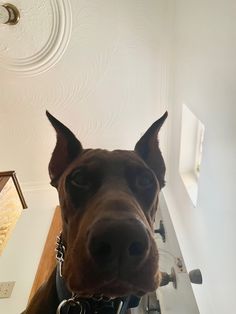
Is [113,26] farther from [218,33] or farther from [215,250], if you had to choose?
[215,250]

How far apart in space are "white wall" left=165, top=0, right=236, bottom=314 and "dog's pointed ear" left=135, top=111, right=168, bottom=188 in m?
0.26

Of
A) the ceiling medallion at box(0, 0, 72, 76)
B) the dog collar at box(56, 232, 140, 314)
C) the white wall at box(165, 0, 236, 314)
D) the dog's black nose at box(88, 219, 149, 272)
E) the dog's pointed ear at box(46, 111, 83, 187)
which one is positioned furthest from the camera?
the ceiling medallion at box(0, 0, 72, 76)

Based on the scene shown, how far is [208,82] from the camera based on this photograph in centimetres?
108

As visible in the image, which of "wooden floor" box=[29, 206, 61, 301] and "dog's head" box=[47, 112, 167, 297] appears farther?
"wooden floor" box=[29, 206, 61, 301]

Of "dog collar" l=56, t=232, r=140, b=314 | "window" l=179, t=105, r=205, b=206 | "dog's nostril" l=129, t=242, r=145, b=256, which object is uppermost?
"dog's nostril" l=129, t=242, r=145, b=256

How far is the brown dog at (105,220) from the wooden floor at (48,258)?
124cm

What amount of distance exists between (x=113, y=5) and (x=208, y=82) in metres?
0.79

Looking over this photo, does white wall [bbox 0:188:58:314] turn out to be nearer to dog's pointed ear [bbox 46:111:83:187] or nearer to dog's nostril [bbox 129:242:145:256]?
dog's pointed ear [bbox 46:111:83:187]

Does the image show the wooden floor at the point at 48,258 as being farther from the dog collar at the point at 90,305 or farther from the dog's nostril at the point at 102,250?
the dog's nostril at the point at 102,250

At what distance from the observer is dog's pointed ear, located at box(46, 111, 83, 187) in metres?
0.67

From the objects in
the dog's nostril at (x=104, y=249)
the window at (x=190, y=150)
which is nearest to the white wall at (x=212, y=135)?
the window at (x=190, y=150)

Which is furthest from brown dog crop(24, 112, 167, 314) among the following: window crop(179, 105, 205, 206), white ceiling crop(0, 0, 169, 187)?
white ceiling crop(0, 0, 169, 187)

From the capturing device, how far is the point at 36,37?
158cm

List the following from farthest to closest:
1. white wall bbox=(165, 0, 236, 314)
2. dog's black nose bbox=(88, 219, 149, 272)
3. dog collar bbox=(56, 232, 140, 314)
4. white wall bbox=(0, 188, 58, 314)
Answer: white wall bbox=(0, 188, 58, 314) → white wall bbox=(165, 0, 236, 314) → dog collar bbox=(56, 232, 140, 314) → dog's black nose bbox=(88, 219, 149, 272)
